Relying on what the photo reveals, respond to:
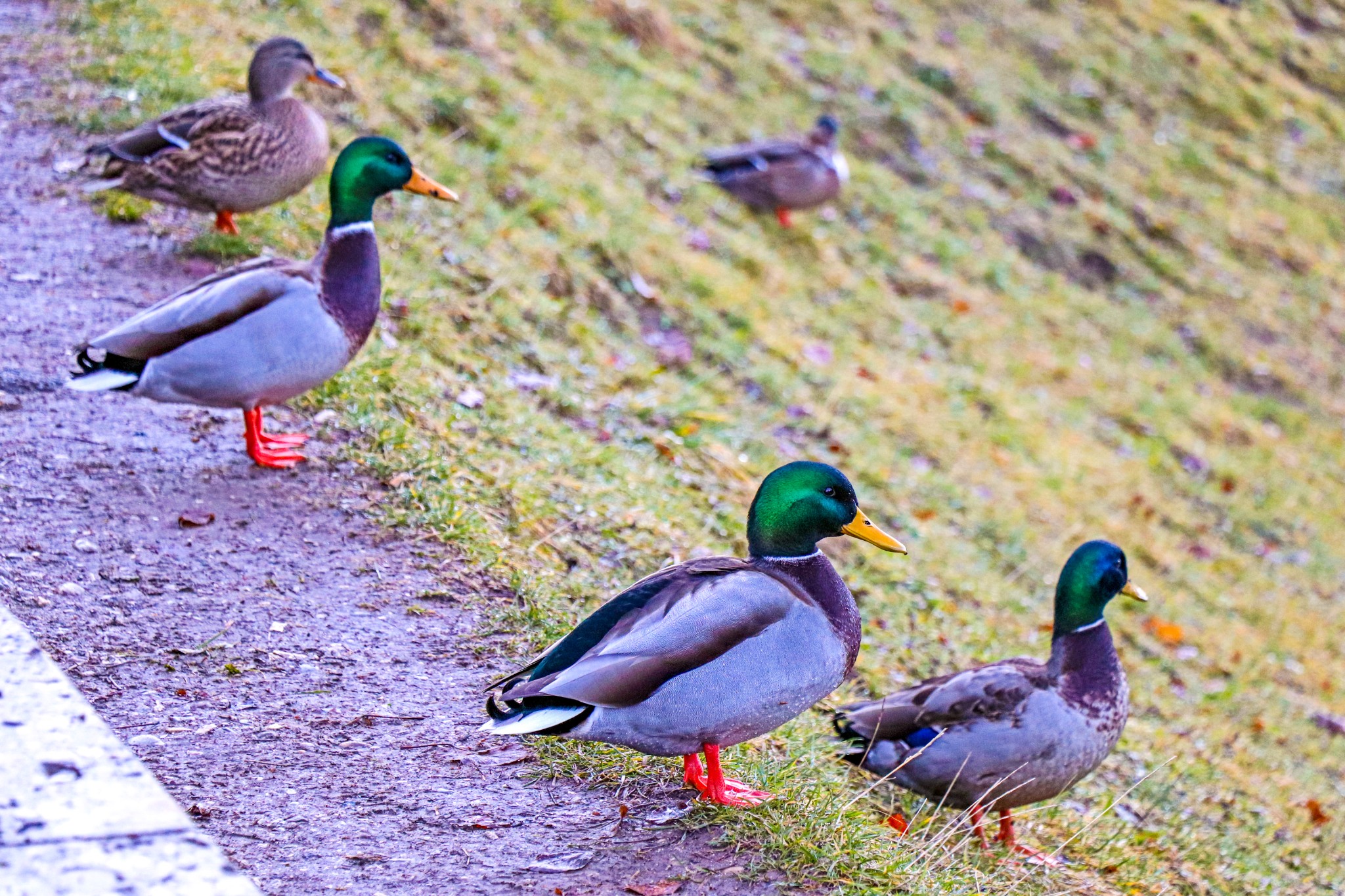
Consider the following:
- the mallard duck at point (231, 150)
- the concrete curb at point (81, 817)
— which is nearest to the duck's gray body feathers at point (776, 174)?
the mallard duck at point (231, 150)

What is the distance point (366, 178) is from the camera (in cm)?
439

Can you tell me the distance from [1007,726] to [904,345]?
4202 mm

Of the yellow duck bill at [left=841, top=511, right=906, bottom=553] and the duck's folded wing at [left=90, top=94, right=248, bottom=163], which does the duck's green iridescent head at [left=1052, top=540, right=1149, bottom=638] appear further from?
the duck's folded wing at [left=90, top=94, right=248, bottom=163]

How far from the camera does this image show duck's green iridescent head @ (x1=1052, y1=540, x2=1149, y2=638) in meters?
3.96

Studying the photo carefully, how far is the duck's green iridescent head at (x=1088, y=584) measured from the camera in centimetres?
396

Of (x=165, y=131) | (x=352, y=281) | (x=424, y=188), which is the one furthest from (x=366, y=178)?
(x=165, y=131)

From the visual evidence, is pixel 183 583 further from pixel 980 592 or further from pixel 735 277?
pixel 735 277

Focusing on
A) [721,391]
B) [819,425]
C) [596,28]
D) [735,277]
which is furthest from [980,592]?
[596,28]

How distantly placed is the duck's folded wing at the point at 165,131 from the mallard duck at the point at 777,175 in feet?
11.7

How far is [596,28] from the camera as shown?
9312mm

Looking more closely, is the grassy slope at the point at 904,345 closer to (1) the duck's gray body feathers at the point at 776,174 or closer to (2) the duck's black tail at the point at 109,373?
(1) the duck's gray body feathers at the point at 776,174

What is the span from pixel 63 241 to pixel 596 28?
15.6 ft

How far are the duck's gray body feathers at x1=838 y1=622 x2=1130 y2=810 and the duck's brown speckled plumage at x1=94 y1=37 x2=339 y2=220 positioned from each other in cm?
306

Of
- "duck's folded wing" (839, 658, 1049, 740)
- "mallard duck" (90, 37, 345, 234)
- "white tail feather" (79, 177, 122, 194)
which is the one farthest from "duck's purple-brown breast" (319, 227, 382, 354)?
"duck's folded wing" (839, 658, 1049, 740)
